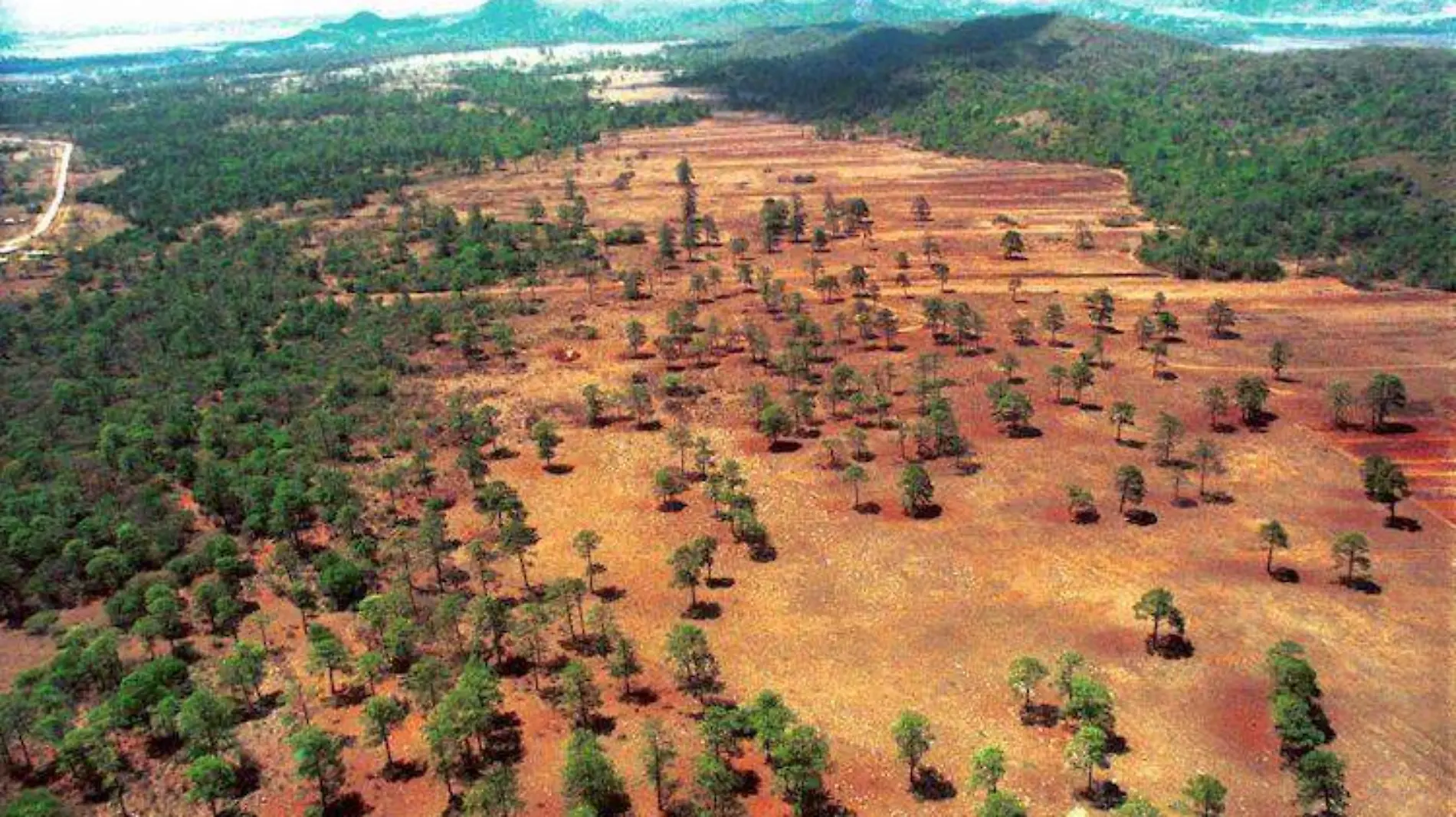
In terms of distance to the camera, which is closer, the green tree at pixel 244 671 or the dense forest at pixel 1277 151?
the green tree at pixel 244 671

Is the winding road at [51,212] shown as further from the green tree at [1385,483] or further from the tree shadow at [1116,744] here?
the green tree at [1385,483]

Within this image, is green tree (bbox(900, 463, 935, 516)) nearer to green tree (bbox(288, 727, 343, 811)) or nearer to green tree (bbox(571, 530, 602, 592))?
green tree (bbox(571, 530, 602, 592))

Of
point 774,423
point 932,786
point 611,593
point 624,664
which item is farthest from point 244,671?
point 774,423

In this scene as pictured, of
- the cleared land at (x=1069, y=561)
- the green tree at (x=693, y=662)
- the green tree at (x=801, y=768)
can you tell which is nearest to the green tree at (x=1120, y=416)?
the cleared land at (x=1069, y=561)

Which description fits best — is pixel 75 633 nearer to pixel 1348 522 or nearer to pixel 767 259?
pixel 1348 522

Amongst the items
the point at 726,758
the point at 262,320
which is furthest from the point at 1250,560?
the point at 262,320

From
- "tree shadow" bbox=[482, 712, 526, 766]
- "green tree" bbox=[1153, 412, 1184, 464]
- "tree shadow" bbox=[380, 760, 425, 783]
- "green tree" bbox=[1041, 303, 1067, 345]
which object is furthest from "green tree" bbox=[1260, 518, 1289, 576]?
"tree shadow" bbox=[380, 760, 425, 783]
